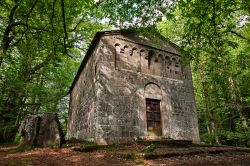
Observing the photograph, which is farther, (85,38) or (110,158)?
(85,38)

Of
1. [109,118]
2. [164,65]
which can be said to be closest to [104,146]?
[109,118]

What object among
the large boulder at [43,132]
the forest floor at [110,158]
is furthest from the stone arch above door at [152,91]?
the large boulder at [43,132]

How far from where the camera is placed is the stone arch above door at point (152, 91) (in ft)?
41.3

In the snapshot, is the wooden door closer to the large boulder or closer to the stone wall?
the stone wall

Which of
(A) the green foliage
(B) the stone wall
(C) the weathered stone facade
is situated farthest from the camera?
(B) the stone wall

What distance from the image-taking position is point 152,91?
12.8 meters

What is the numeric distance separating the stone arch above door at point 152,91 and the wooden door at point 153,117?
0.24 m

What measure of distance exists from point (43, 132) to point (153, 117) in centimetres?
581

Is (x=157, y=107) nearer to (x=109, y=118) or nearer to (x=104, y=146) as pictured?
(x=109, y=118)

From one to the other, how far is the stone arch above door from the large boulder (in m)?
5.15

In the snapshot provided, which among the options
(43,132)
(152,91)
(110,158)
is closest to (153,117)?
(152,91)

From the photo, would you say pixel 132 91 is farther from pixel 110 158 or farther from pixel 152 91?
pixel 110 158

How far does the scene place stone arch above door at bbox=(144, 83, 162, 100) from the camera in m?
12.6

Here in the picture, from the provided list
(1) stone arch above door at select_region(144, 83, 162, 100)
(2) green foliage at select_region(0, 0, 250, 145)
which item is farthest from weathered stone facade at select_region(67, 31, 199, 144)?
(2) green foliage at select_region(0, 0, 250, 145)
